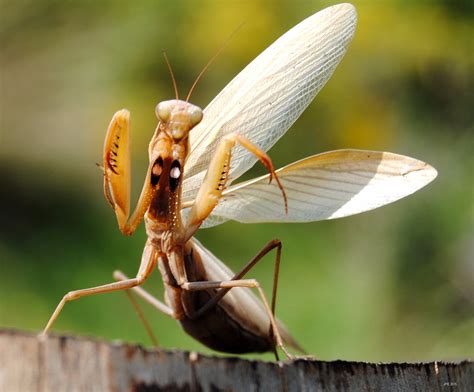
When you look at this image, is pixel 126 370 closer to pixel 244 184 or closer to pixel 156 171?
pixel 156 171

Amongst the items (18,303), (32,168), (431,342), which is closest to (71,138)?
(32,168)

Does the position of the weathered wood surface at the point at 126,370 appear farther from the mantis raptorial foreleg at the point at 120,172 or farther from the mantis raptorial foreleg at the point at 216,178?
the mantis raptorial foreleg at the point at 120,172

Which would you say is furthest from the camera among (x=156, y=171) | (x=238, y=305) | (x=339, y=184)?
(x=238, y=305)

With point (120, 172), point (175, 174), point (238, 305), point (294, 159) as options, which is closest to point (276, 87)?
point (175, 174)

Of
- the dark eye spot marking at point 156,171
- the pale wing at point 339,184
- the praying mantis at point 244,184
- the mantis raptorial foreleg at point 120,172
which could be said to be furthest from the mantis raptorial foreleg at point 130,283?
the pale wing at point 339,184

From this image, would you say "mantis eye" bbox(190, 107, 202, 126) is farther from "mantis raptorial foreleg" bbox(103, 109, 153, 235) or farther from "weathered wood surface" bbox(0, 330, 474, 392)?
"weathered wood surface" bbox(0, 330, 474, 392)

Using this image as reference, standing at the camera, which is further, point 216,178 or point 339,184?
point 339,184
